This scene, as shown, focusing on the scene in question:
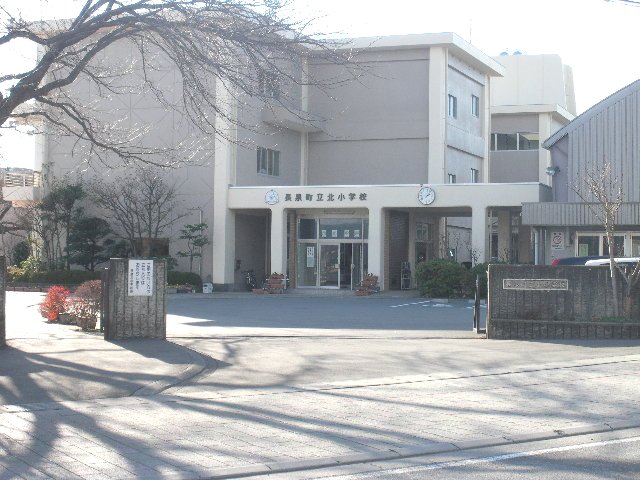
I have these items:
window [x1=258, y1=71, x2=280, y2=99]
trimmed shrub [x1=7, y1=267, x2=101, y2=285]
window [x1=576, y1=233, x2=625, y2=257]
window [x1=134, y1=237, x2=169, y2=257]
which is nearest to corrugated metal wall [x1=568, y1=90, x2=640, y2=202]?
window [x1=576, y1=233, x2=625, y2=257]

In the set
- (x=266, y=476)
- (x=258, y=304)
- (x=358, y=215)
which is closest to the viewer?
(x=266, y=476)

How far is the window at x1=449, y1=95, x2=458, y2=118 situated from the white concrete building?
0.32 ft

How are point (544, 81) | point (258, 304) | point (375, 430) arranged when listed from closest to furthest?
point (375, 430)
point (258, 304)
point (544, 81)

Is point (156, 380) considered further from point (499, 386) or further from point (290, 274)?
point (290, 274)

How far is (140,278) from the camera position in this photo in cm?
1711

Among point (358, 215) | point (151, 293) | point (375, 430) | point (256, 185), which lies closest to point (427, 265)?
point (358, 215)

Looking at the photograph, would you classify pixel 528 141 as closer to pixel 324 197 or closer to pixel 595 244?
pixel 324 197

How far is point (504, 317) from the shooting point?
19141 mm

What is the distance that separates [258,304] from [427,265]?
25.8 feet

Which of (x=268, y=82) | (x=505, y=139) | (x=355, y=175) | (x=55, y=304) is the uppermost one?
(x=505, y=139)

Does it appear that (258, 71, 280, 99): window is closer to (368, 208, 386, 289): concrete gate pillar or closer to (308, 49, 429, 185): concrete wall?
(368, 208, 386, 289): concrete gate pillar

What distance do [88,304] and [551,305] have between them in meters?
9.82

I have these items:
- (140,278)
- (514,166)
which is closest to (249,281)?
(514,166)

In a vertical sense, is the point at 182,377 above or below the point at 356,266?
below
